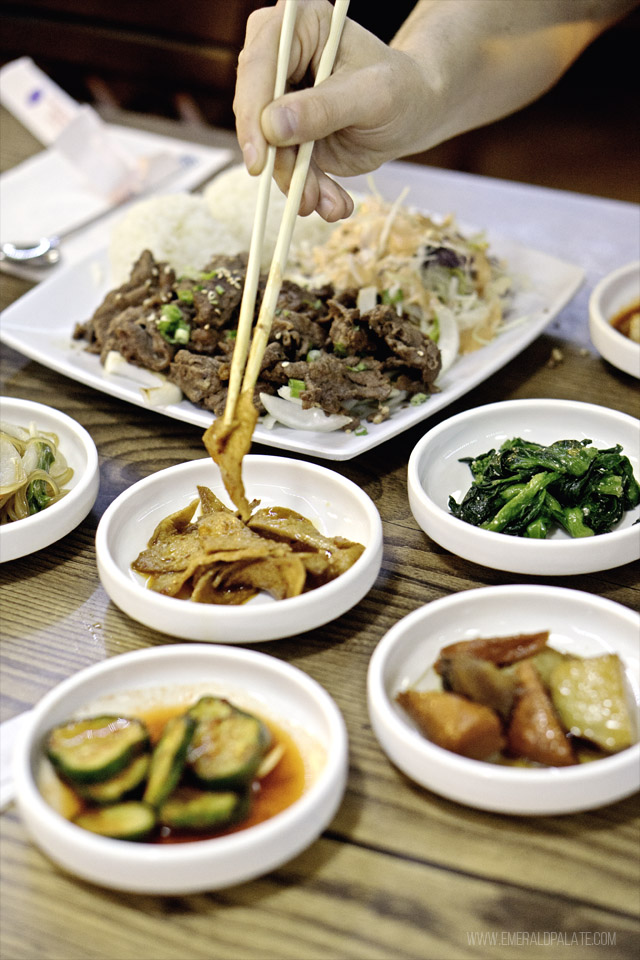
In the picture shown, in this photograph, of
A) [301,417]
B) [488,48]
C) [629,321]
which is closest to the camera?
[301,417]

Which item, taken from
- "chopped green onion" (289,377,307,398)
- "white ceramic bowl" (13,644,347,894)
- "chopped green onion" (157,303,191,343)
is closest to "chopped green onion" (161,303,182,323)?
"chopped green onion" (157,303,191,343)

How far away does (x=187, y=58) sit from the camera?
5.75 meters

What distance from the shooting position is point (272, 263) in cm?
171

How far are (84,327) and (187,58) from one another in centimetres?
408

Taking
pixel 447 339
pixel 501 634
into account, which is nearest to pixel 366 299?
pixel 447 339

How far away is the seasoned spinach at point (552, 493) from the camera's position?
5.70ft

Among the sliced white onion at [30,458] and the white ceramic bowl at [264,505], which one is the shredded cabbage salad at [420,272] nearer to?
the white ceramic bowl at [264,505]

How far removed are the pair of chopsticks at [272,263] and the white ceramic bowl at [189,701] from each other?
500 millimetres

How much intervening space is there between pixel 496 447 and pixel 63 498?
100 centimetres

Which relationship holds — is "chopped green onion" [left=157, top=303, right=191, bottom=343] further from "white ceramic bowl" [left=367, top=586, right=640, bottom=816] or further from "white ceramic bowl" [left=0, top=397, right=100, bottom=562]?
"white ceramic bowl" [left=367, top=586, right=640, bottom=816]

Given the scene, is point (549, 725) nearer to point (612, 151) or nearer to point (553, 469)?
point (553, 469)

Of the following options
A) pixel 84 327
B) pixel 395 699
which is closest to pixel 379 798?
pixel 395 699

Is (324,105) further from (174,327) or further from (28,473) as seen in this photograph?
(28,473)

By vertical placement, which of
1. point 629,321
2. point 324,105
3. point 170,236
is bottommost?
point 629,321
